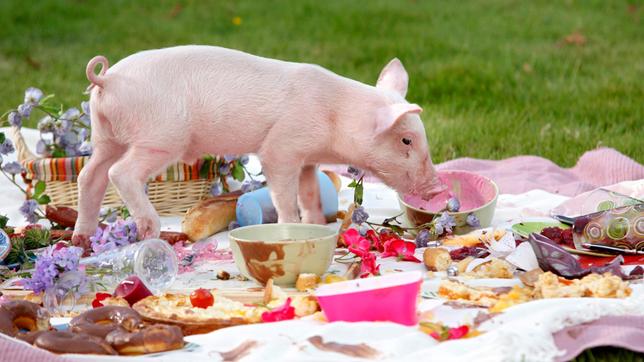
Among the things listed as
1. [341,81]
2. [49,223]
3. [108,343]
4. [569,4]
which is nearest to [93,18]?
[569,4]

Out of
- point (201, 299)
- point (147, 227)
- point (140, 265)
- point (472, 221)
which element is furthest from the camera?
point (472, 221)

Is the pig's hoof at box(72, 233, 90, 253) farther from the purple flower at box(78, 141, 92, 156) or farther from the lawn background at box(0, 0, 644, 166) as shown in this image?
the lawn background at box(0, 0, 644, 166)

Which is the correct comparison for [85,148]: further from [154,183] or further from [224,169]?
[224,169]

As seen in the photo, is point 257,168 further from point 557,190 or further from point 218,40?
point 218,40

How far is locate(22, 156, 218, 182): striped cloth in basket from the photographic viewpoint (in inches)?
126

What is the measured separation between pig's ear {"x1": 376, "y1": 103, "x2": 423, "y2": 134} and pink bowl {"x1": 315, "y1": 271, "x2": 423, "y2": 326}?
29.8 inches

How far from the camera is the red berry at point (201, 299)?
2154 millimetres

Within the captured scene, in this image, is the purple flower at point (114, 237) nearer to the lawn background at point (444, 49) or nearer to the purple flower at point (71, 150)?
the purple flower at point (71, 150)

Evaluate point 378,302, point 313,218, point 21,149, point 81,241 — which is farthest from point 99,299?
point 21,149

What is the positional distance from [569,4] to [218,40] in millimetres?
2859

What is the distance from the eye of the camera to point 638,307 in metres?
2.02

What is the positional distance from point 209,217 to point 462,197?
853 millimetres

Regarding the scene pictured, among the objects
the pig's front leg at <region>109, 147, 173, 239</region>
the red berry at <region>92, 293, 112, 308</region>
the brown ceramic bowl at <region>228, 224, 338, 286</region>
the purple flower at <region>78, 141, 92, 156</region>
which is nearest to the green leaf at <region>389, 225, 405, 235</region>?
the brown ceramic bowl at <region>228, 224, 338, 286</region>

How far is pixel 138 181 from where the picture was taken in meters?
2.65
